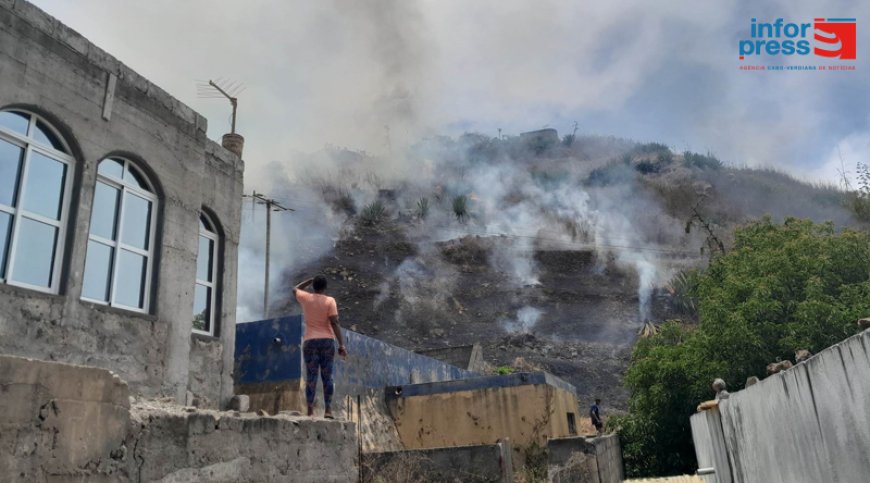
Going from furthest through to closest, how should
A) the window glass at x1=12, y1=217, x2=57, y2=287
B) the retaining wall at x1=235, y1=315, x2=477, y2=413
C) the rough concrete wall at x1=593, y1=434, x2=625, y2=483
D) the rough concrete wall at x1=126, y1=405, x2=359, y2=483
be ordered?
the retaining wall at x1=235, y1=315, x2=477, y2=413, the rough concrete wall at x1=593, y1=434, x2=625, y2=483, the window glass at x1=12, y1=217, x2=57, y2=287, the rough concrete wall at x1=126, y1=405, x2=359, y2=483

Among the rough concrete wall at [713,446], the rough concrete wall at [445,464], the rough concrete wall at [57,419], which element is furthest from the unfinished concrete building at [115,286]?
the rough concrete wall at [713,446]

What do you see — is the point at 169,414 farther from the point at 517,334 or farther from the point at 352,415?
the point at 517,334

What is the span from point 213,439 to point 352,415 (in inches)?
313

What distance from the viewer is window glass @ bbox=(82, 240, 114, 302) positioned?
618 centimetres

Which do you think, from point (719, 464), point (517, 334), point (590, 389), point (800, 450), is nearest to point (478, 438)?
point (719, 464)

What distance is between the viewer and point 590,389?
2677 centimetres

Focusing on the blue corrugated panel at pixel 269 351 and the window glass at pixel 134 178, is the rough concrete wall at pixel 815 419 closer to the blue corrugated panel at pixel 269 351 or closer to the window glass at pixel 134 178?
the window glass at pixel 134 178

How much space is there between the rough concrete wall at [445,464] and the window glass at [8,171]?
594 cm

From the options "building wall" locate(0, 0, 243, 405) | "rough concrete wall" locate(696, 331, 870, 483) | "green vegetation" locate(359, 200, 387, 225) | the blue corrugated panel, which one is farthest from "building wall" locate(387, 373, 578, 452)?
"green vegetation" locate(359, 200, 387, 225)

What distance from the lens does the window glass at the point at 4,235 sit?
5406 mm

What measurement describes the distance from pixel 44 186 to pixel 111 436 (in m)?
3.77

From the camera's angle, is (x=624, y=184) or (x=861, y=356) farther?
(x=624, y=184)

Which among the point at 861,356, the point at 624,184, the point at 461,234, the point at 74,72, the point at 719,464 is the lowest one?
the point at 719,464

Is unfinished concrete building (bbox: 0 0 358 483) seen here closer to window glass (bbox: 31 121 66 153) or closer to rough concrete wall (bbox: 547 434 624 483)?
window glass (bbox: 31 121 66 153)
